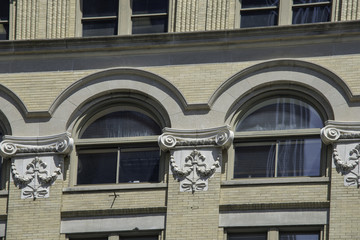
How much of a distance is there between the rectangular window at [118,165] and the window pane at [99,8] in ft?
13.1

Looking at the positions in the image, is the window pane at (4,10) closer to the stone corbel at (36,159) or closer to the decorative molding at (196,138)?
the stone corbel at (36,159)

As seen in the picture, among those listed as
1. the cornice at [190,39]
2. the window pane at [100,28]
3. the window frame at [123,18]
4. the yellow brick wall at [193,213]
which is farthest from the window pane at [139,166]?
the window pane at [100,28]

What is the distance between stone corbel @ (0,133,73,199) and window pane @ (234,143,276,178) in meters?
4.42

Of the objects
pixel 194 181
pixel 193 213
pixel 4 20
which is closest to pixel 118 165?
pixel 194 181

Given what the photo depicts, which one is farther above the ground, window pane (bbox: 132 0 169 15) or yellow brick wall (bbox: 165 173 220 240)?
window pane (bbox: 132 0 169 15)

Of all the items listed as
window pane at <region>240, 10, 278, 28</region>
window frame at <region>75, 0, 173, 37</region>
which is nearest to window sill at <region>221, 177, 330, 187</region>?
window pane at <region>240, 10, 278, 28</region>

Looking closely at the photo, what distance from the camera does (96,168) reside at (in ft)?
125

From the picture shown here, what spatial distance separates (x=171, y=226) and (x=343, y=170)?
4515 mm

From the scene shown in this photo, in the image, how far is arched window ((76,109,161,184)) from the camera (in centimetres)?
3778

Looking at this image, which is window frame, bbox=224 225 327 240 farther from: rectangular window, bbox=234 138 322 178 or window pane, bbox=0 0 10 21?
window pane, bbox=0 0 10 21

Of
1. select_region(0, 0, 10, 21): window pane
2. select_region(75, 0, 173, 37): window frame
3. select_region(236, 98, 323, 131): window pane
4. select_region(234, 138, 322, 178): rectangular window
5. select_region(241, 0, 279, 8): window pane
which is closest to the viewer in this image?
select_region(234, 138, 322, 178): rectangular window

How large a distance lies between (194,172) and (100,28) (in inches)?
209

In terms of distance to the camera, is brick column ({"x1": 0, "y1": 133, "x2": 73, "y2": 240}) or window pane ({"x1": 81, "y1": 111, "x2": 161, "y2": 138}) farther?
window pane ({"x1": 81, "y1": 111, "x2": 161, "y2": 138})

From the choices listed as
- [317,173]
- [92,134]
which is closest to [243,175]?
[317,173]
